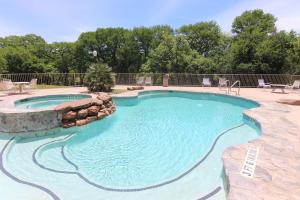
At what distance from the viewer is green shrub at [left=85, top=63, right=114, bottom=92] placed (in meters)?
12.9

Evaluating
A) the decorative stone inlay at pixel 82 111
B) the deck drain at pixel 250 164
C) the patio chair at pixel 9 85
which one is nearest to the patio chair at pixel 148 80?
the patio chair at pixel 9 85

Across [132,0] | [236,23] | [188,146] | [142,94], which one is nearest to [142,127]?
[188,146]

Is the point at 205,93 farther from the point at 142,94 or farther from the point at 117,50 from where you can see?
the point at 117,50

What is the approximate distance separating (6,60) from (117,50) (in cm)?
1174

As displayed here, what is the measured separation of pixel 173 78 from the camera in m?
18.3

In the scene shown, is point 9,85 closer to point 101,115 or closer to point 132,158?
point 101,115

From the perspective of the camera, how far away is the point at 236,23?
2291 centimetres

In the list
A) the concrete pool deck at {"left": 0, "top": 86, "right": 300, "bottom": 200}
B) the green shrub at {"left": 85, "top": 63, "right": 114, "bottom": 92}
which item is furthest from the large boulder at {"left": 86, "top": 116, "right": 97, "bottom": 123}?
the green shrub at {"left": 85, "top": 63, "right": 114, "bottom": 92}

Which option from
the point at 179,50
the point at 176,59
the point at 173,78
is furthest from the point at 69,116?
the point at 179,50

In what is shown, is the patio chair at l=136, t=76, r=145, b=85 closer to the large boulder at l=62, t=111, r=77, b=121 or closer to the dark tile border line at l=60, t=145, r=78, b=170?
the large boulder at l=62, t=111, r=77, b=121

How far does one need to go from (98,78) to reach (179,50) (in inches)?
420

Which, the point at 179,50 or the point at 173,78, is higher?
the point at 179,50

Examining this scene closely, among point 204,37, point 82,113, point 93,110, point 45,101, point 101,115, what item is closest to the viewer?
point 82,113

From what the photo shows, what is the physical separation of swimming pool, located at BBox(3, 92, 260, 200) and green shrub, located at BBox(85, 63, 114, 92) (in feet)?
17.4
